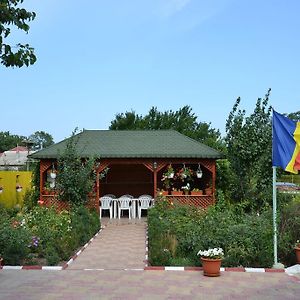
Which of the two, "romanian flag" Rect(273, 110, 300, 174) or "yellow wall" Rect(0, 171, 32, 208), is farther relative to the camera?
"yellow wall" Rect(0, 171, 32, 208)

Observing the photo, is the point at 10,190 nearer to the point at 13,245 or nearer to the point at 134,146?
the point at 134,146

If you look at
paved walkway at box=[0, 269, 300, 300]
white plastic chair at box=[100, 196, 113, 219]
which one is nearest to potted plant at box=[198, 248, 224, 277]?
paved walkway at box=[0, 269, 300, 300]

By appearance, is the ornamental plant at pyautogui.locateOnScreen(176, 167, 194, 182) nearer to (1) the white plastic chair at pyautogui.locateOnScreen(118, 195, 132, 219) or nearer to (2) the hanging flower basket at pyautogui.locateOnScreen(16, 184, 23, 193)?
(1) the white plastic chair at pyautogui.locateOnScreen(118, 195, 132, 219)

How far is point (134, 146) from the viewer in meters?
19.1

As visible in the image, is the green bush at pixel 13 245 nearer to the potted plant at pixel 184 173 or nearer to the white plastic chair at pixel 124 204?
the white plastic chair at pixel 124 204

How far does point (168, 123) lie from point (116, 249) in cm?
3256

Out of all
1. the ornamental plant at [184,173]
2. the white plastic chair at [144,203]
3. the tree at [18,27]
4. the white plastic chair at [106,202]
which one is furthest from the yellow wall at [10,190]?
the tree at [18,27]

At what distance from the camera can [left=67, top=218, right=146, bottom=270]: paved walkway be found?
997cm

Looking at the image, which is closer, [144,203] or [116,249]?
[116,249]

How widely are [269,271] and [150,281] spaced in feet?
8.69

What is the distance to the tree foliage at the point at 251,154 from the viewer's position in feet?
55.1

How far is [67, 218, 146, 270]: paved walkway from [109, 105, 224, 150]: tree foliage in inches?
1067

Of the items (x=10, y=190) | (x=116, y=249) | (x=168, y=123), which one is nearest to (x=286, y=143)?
(x=116, y=249)

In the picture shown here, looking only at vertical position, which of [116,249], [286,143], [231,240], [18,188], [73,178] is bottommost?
[116,249]
